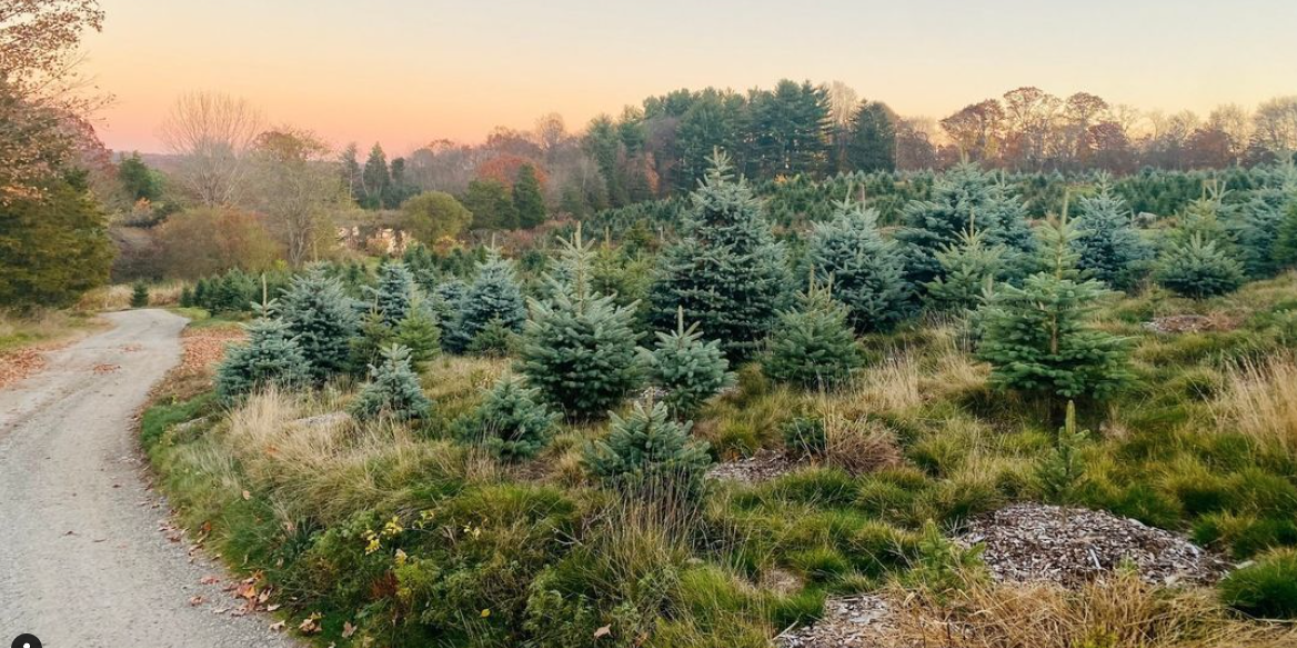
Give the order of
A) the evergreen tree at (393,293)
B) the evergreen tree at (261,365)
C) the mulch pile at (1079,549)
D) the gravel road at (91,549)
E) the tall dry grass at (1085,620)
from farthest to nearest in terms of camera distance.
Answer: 1. the evergreen tree at (393,293)
2. the evergreen tree at (261,365)
3. the gravel road at (91,549)
4. the mulch pile at (1079,549)
5. the tall dry grass at (1085,620)

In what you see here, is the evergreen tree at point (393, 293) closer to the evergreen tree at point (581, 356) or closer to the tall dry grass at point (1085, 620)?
the evergreen tree at point (581, 356)

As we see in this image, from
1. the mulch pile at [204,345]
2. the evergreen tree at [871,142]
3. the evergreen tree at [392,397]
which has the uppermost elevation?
the evergreen tree at [871,142]

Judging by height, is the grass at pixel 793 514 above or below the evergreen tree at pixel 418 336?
below

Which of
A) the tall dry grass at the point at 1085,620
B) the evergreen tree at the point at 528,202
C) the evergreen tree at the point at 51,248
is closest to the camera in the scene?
the tall dry grass at the point at 1085,620

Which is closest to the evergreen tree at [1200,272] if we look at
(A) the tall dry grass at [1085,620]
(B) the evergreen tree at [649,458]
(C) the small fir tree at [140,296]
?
(A) the tall dry grass at [1085,620]

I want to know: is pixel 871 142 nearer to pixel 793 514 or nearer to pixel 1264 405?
pixel 1264 405

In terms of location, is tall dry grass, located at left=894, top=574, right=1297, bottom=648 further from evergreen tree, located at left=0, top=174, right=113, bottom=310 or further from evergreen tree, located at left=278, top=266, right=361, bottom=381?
evergreen tree, located at left=0, top=174, right=113, bottom=310

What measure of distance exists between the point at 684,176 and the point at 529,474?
187 feet

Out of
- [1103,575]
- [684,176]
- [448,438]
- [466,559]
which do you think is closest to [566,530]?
[466,559]

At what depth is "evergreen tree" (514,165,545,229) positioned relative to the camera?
5366cm

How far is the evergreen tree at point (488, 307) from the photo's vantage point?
15148 mm

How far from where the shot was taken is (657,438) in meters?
5.91

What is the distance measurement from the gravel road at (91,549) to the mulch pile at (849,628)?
3945mm

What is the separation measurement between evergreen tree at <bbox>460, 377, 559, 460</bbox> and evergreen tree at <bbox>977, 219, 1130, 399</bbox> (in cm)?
486
